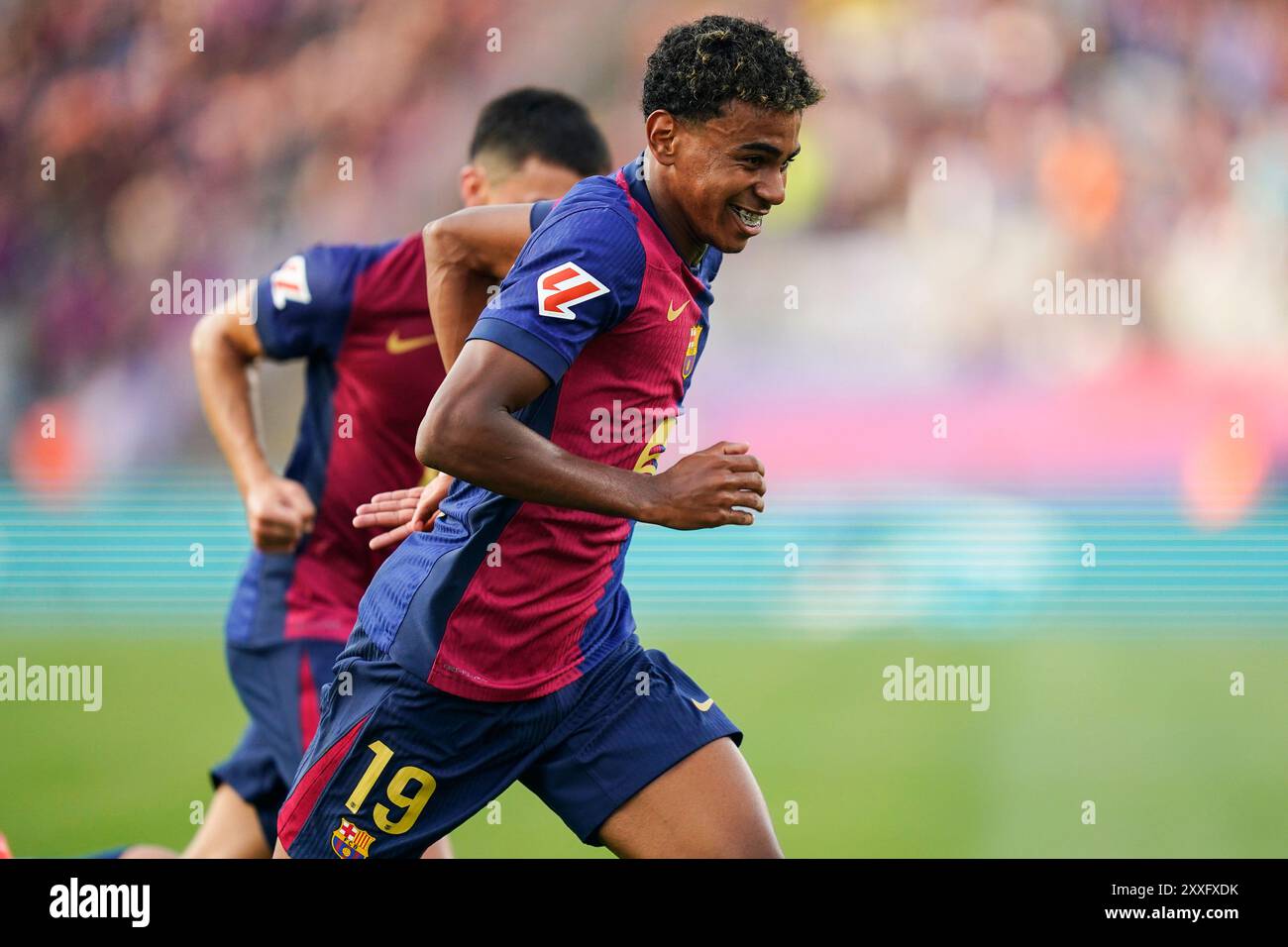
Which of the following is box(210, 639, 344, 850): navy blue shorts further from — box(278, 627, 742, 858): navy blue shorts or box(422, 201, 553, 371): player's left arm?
box(422, 201, 553, 371): player's left arm

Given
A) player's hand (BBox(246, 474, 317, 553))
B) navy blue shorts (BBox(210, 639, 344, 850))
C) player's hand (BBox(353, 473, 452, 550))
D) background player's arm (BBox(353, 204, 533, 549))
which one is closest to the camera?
player's hand (BBox(353, 473, 452, 550))

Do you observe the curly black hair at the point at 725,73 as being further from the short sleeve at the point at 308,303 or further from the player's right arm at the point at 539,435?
the short sleeve at the point at 308,303

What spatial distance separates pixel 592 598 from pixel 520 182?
132 centimetres

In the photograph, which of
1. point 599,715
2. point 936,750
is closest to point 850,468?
point 936,750

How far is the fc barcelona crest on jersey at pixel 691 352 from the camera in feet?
8.86

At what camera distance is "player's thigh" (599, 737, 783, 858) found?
8.73ft

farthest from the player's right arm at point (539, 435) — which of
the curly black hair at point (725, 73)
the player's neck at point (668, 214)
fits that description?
the curly black hair at point (725, 73)

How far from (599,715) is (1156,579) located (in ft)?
21.7

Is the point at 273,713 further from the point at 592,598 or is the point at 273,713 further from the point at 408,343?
the point at 592,598

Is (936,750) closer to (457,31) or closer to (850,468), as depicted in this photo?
(850,468)

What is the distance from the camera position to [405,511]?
9.30 feet

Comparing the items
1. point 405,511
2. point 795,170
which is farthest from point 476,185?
point 795,170

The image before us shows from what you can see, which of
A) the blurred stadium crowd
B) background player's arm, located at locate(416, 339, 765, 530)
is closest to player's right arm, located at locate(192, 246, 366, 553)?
background player's arm, located at locate(416, 339, 765, 530)

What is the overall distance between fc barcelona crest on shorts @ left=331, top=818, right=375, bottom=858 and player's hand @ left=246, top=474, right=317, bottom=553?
3.06 feet
